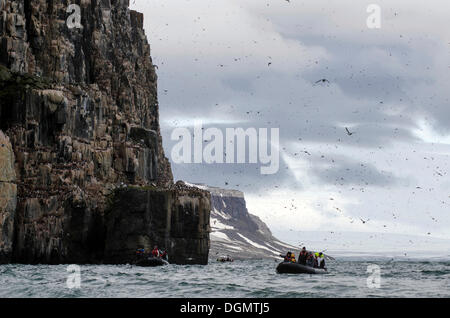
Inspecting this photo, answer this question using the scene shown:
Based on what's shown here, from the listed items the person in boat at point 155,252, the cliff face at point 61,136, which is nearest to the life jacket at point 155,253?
the person in boat at point 155,252

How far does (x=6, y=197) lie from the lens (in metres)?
104

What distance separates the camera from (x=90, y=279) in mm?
71000

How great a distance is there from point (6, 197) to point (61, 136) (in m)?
16.8

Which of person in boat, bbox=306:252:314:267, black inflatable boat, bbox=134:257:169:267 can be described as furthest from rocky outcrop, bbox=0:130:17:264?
person in boat, bbox=306:252:314:267

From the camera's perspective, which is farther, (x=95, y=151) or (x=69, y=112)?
(x=95, y=151)

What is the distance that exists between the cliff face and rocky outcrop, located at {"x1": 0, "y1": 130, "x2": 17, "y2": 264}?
25 cm

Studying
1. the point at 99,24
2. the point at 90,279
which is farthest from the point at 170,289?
the point at 99,24

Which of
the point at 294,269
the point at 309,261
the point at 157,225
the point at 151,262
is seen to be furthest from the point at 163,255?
the point at 294,269

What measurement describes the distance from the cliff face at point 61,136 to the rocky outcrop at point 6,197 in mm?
248

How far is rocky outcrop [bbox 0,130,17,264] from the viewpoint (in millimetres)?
102812

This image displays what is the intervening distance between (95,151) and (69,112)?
14.9 m

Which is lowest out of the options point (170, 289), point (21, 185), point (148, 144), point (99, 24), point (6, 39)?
point (170, 289)

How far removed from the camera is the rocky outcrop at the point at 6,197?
10281 cm
